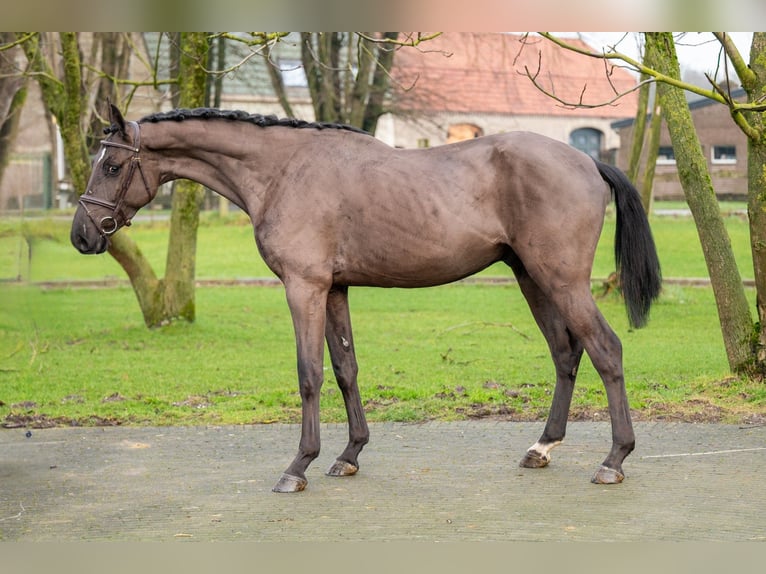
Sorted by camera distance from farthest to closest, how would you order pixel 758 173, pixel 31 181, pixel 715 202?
pixel 31 181 → pixel 715 202 → pixel 758 173

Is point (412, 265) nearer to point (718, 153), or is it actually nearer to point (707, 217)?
point (707, 217)

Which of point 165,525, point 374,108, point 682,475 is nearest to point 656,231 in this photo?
point 374,108

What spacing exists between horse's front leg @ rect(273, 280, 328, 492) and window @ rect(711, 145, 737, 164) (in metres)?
23.2

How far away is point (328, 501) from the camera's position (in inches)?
223

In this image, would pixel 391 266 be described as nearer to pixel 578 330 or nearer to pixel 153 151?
pixel 578 330

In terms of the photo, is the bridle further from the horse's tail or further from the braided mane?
the horse's tail

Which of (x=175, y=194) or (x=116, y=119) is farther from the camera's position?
(x=175, y=194)

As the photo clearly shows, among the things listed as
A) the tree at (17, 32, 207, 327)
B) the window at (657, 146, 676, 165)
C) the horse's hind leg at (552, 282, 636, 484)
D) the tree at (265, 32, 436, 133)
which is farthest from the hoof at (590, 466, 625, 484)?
the window at (657, 146, 676, 165)

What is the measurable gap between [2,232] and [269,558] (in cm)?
1516

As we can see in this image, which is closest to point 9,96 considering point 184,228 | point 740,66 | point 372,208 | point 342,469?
point 184,228

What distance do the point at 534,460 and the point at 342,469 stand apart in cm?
122

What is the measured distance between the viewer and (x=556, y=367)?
21.1 feet

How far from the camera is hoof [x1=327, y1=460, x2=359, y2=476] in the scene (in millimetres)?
6285

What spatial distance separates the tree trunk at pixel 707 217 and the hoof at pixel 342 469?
417 cm
